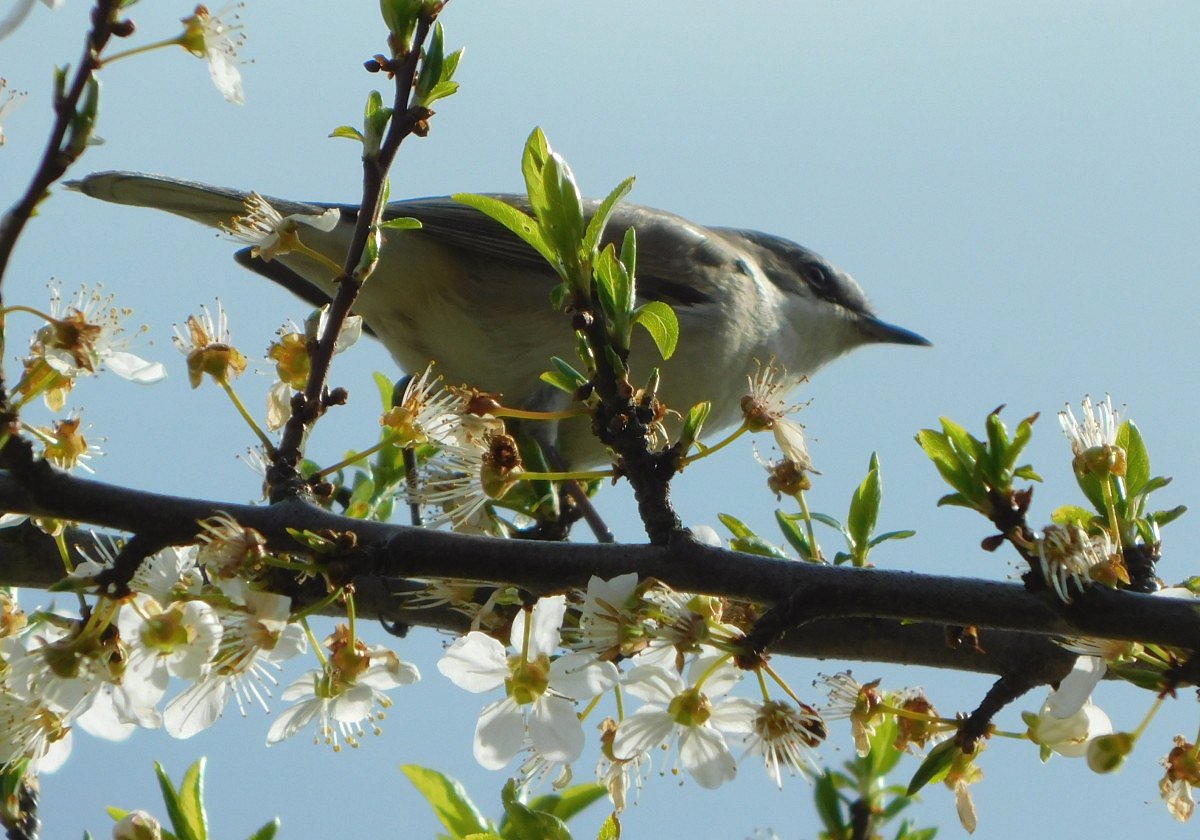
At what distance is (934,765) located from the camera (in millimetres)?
1790

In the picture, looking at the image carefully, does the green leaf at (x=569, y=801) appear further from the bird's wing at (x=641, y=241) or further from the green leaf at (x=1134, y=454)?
the bird's wing at (x=641, y=241)

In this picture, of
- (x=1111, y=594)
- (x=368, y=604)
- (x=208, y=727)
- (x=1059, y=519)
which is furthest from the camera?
(x=368, y=604)

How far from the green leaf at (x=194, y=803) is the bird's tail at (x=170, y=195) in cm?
237

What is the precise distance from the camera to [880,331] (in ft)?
21.4

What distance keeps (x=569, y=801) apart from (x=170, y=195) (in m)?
2.80

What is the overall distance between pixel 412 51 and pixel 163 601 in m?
0.96

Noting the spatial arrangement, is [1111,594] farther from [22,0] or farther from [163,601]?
[22,0]

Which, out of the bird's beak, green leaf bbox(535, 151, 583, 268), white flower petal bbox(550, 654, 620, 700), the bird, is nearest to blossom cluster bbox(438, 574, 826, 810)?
white flower petal bbox(550, 654, 620, 700)

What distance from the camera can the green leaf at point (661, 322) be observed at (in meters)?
1.84

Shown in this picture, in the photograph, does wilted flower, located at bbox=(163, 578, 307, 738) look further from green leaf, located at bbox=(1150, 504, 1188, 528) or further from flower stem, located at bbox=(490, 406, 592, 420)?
green leaf, located at bbox=(1150, 504, 1188, 528)

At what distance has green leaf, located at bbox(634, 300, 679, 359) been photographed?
1841mm

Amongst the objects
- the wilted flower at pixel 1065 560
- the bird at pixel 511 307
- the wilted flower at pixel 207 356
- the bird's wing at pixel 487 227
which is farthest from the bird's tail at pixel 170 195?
the wilted flower at pixel 1065 560

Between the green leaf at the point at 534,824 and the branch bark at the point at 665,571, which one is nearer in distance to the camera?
the branch bark at the point at 665,571

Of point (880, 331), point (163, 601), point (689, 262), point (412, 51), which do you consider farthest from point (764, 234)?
point (163, 601)
